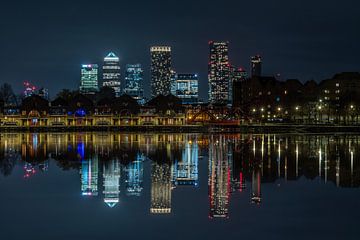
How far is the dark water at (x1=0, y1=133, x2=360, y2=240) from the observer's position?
679 inches

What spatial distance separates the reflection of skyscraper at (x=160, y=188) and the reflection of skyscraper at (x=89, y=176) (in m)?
2.76

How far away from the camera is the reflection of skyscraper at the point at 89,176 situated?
2561 cm

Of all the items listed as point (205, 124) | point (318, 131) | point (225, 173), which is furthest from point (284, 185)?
point (205, 124)

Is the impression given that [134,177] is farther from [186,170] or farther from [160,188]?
[186,170]

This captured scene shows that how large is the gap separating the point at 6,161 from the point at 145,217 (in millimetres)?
24344

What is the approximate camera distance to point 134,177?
30031 millimetres

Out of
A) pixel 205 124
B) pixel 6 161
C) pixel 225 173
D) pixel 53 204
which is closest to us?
pixel 53 204

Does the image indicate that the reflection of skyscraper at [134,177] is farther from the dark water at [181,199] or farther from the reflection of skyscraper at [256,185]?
the reflection of skyscraper at [256,185]

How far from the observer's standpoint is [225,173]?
1255 inches

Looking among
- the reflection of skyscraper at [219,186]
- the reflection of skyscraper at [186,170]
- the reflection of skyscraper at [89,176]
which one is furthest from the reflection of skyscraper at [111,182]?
the reflection of skyscraper at [219,186]

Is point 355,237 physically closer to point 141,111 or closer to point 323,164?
point 323,164

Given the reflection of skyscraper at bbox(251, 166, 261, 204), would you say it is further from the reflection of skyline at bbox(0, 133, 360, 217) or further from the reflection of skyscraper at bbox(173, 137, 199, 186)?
the reflection of skyscraper at bbox(173, 137, 199, 186)

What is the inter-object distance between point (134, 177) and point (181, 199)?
7.49 metres

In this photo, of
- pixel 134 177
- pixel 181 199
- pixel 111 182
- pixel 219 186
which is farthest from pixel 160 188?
pixel 134 177
